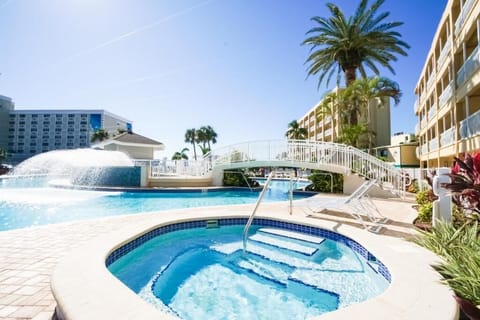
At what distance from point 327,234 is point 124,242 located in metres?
4.40

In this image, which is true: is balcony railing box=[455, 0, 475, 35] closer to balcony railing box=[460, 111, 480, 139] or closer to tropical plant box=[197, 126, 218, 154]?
balcony railing box=[460, 111, 480, 139]

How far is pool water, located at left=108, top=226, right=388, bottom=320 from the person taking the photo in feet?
11.6

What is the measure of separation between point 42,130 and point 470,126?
117m

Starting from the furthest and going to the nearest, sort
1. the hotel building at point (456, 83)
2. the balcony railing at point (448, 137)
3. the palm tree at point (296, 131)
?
the palm tree at point (296, 131)
the balcony railing at point (448, 137)
the hotel building at point (456, 83)

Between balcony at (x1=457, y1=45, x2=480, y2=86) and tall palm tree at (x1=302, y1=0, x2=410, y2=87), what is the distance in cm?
630

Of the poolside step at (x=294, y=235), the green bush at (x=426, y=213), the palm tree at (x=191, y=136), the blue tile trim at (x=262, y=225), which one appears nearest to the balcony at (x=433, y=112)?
the green bush at (x=426, y=213)

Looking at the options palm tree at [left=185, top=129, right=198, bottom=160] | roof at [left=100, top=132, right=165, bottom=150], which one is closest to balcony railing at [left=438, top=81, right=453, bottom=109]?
roof at [left=100, top=132, right=165, bottom=150]

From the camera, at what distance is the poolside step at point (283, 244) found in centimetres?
538

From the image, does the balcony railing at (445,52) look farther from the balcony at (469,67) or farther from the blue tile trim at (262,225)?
the blue tile trim at (262,225)

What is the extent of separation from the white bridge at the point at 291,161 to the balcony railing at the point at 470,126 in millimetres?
3337

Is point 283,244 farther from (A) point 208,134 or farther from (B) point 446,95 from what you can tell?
(A) point 208,134

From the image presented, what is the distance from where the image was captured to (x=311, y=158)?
1420 cm

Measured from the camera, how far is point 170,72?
51.4 ft

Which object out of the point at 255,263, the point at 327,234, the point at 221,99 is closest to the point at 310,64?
the point at 221,99
